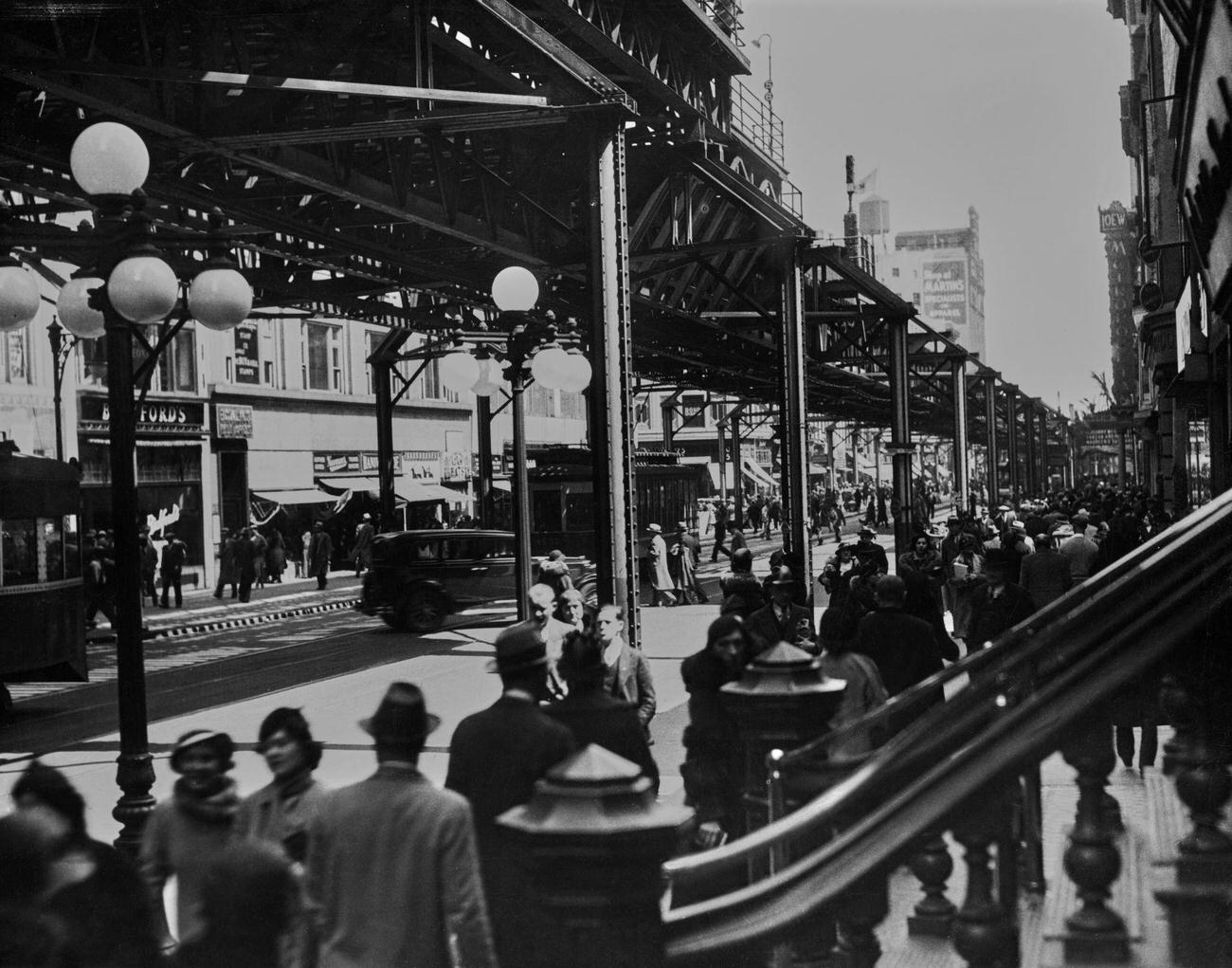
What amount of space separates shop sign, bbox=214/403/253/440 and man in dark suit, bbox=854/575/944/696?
34.0 meters

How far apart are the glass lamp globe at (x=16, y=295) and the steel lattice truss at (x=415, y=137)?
40 cm

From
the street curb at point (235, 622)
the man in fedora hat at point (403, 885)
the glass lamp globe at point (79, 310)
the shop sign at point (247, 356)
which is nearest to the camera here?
the man in fedora hat at point (403, 885)

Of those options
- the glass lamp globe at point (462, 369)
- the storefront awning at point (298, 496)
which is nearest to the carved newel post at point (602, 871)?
the glass lamp globe at point (462, 369)

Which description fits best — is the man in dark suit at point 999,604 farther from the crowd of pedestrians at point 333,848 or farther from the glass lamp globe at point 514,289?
the glass lamp globe at point 514,289

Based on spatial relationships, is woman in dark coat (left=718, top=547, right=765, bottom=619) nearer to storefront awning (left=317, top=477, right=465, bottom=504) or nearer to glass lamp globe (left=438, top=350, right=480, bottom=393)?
glass lamp globe (left=438, top=350, right=480, bottom=393)

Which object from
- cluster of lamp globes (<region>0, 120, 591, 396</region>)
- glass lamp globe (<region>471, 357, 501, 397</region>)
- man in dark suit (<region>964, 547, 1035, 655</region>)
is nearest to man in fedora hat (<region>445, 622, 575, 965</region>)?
cluster of lamp globes (<region>0, 120, 591, 396</region>)

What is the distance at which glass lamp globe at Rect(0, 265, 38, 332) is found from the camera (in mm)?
10031

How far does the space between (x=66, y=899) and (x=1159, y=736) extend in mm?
3051

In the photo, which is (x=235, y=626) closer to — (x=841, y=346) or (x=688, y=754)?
(x=841, y=346)

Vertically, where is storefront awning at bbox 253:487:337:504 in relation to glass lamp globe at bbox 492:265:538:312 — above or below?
below

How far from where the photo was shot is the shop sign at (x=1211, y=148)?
9.52m

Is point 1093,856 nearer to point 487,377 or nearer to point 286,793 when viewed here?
point 286,793

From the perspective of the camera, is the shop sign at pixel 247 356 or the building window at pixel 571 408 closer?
the shop sign at pixel 247 356

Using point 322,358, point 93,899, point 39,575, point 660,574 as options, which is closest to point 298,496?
point 322,358
